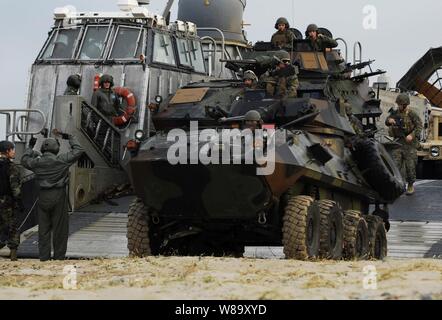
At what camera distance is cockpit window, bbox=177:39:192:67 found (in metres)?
21.4

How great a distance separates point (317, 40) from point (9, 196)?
17.6ft

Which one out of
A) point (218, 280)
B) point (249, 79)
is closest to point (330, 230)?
point (249, 79)

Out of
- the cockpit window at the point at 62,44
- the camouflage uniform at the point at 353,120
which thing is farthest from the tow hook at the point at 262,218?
the cockpit window at the point at 62,44

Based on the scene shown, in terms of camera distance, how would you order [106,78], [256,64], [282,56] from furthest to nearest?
1. [106,78]
2. [256,64]
3. [282,56]

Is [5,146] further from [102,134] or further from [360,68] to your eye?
[360,68]

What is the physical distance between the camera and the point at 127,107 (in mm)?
20328

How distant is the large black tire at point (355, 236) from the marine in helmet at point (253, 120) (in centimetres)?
215

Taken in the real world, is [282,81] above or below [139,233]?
above

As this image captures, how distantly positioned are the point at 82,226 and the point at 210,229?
338 cm

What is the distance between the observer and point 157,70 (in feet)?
68.0

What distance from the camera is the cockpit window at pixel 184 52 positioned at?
70.3 feet

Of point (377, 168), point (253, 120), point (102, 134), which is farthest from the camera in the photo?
point (102, 134)

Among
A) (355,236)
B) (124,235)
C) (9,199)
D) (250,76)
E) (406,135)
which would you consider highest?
(250,76)

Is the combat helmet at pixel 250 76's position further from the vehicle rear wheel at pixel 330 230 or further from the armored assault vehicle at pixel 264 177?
the vehicle rear wheel at pixel 330 230
